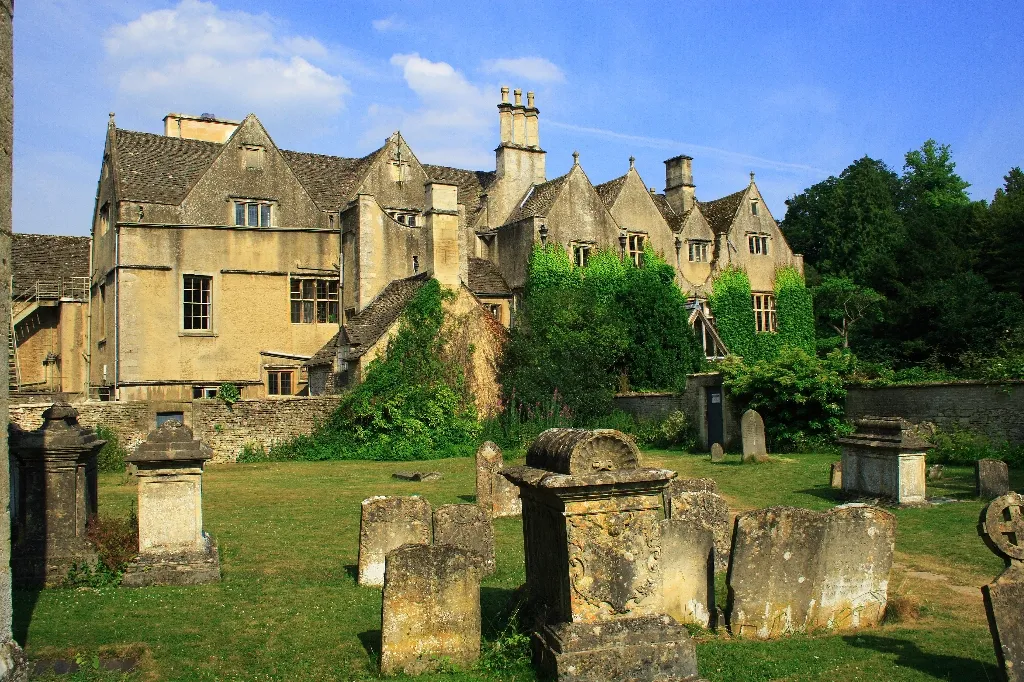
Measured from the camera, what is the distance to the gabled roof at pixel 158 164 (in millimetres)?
32281

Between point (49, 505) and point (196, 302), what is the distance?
22782mm

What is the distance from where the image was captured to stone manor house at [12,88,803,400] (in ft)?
104

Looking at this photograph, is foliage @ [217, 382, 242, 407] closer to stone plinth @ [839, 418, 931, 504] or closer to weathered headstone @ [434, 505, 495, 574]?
weathered headstone @ [434, 505, 495, 574]

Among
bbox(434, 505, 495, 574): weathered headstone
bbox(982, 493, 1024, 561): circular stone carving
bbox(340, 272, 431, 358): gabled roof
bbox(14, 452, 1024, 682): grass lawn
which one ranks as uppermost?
bbox(340, 272, 431, 358): gabled roof

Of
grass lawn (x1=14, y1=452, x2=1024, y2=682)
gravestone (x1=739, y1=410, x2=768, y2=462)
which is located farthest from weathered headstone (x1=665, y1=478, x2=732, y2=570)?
gravestone (x1=739, y1=410, x2=768, y2=462)

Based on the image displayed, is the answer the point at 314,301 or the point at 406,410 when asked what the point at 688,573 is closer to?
the point at 406,410

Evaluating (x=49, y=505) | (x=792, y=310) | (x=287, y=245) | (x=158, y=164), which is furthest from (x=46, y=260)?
(x=792, y=310)

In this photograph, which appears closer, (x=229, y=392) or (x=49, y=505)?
(x=49, y=505)

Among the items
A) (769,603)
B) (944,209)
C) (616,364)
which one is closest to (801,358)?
(616,364)

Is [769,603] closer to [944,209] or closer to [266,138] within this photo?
[266,138]

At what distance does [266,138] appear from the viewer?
34.6 m

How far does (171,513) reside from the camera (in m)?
11.5

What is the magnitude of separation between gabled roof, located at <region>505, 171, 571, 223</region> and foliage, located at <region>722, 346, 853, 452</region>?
12806 mm

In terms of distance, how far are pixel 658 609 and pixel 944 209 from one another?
54.4 m
